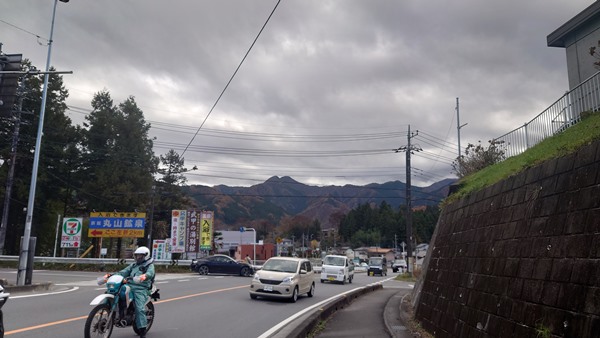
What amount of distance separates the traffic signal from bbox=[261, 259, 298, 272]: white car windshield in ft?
32.9

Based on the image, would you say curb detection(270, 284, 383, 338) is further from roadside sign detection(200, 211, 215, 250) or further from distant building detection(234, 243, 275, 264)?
distant building detection(234, 243, 275, 264)

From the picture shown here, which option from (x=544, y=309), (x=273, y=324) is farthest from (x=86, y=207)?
(x=544, y=309)

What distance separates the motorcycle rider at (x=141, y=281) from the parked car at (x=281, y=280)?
282 inches

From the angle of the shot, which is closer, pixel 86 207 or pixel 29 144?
pixel 29 144

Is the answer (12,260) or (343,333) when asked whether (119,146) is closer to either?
(12,260)

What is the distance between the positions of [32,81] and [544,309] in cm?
5038

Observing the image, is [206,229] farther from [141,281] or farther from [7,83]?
[141,281]

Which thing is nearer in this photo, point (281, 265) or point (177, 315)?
point (177, 315)

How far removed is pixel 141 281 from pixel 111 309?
25.4 inches

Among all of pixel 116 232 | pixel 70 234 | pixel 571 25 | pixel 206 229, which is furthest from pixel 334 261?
pixel 70 234

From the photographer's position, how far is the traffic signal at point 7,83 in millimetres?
13547

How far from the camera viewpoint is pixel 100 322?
7160 millimetres

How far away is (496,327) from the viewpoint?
580 cm

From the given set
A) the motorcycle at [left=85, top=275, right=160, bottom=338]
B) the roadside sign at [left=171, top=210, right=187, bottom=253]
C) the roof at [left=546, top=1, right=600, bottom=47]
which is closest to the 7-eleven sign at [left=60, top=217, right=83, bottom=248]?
the roadside sign at [left=171, top=210, right=187, bottom=253]
